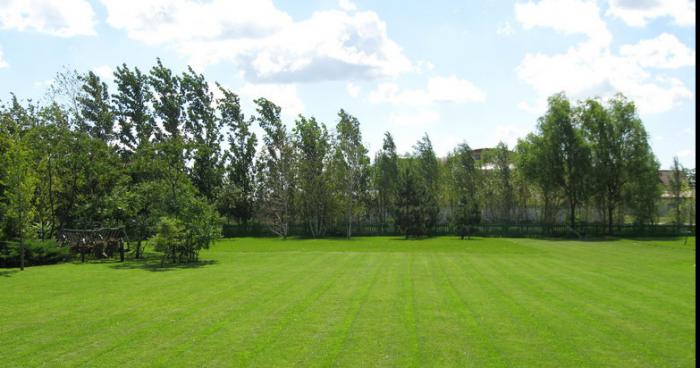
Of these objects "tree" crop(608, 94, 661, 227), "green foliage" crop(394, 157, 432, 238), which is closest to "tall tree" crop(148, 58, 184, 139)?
"green foliage" crop(394, 157, 432, 238)

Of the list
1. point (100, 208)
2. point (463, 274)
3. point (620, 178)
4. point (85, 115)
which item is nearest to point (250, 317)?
point (463, 274)

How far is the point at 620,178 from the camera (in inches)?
2564

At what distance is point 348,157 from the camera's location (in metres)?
63.7

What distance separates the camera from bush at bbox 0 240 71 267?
2384 cm

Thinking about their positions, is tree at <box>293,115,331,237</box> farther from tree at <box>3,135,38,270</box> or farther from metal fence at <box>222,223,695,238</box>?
tree at <box>3,135,38,270</box>

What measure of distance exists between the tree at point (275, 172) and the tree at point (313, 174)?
1.56 m

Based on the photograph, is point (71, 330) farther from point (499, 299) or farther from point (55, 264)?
point (55, 264)

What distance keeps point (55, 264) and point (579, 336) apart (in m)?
24.4

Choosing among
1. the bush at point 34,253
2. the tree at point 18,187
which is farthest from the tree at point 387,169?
the tree at point 18,187

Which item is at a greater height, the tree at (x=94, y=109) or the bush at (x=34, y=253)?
the tree at (x=94, y=109)

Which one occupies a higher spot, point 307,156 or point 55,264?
point 307,156

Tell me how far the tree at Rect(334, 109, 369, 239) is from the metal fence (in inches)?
143

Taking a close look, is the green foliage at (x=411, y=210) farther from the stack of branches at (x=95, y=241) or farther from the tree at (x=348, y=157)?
the stack of branches at (x=95, y=241)

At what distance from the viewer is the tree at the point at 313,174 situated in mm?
64250
